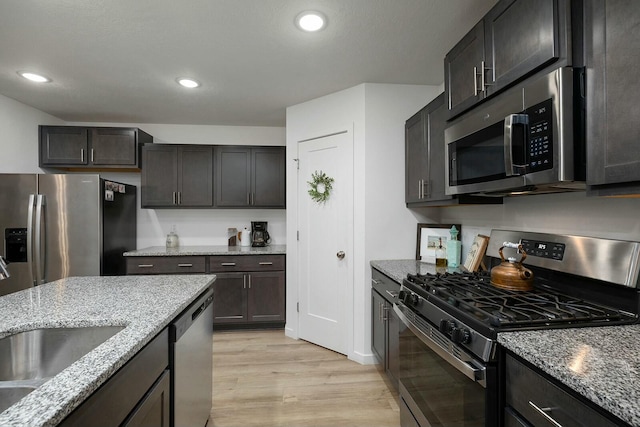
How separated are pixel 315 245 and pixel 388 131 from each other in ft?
4.20

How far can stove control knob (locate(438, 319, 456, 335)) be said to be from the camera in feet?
4.02

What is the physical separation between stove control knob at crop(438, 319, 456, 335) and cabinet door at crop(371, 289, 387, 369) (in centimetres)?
105

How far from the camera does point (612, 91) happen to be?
0.95 m

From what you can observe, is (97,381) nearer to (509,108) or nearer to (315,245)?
(509,108)

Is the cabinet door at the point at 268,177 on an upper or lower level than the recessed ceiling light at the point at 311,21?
lower

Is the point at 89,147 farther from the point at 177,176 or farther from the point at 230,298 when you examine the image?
the point at 230,298

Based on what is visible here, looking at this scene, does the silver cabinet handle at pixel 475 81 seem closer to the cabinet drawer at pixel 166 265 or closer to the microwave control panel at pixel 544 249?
the microwave control panel at pixel 544 249

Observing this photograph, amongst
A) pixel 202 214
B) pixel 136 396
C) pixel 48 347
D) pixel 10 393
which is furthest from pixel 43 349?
pixel 202 214

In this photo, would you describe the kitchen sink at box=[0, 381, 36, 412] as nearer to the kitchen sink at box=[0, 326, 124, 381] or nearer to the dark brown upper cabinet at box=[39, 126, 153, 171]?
the kitchen sink at box=[0, 326, 124, 381]

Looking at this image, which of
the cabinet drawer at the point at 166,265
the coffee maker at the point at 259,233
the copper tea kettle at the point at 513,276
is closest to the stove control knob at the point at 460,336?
the copper tea kettle at the point at 513,276

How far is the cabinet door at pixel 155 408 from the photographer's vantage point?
1.00m

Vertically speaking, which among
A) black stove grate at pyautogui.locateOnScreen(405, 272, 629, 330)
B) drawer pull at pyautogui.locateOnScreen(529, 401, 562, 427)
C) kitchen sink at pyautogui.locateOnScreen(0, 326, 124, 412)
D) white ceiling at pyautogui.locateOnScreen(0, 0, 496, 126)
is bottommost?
drawer pull at pyautogui.locateOnScreen(529, 401, 562, 427)

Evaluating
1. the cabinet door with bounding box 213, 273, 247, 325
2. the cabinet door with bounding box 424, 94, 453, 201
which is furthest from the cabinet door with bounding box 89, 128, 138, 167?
the cabinet door with bounding box 424, 94, 453, 201

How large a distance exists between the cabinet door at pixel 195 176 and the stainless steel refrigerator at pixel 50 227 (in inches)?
33.6
